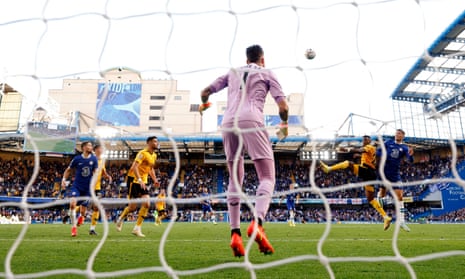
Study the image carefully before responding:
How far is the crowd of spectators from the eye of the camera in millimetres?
29734

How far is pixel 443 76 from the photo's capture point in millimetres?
28969

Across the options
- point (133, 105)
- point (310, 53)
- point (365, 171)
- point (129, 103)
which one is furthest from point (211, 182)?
point (310, 53)

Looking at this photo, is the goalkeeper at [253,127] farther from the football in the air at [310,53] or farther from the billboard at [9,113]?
the billboard at [9,113]

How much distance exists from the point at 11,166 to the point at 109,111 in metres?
11.0

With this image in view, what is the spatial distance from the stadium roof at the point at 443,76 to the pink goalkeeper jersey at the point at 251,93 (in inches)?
709

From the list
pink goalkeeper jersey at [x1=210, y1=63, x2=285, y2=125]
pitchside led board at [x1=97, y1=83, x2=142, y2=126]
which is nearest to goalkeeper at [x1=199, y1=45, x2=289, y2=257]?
pink goalkeeper jersey at [x1=210, y1=63, x2=285, y2=125]

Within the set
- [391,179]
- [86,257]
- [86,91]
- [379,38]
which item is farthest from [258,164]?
[86,91]

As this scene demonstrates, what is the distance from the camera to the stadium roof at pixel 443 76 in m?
24.4

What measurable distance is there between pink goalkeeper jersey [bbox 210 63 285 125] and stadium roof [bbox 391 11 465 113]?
1801cm

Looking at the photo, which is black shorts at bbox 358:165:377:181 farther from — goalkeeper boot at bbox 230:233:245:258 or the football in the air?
goalkeeper boot at bbox 230:233:245:258

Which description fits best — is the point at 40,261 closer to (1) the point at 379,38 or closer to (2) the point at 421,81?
(1) the point at 379,38

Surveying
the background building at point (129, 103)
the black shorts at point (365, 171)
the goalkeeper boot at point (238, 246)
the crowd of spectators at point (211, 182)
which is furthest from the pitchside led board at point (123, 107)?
the goalkeeper boot at point (238, 246)

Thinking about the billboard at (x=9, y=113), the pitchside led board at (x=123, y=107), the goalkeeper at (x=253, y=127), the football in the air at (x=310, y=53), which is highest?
the pitchside led board at (x=123, y=107)

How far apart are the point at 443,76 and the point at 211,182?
20.5 metres
